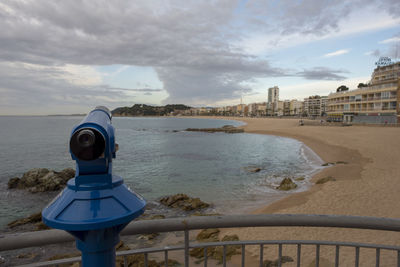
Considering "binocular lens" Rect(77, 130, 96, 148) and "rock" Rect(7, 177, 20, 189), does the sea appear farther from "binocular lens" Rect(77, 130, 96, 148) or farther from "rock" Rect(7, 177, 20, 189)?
"binocular lens" Rect(77, 130, 96, 148)

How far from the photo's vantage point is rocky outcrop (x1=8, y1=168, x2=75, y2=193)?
18.0m

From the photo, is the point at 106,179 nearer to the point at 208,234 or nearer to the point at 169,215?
the point at 208,234

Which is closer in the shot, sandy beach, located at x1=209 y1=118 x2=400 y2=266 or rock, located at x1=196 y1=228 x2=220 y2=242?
sandy beach, located at x1=209 y1=118 x2=400 y2=266

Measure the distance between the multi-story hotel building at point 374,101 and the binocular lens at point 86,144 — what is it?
63373 millimetres

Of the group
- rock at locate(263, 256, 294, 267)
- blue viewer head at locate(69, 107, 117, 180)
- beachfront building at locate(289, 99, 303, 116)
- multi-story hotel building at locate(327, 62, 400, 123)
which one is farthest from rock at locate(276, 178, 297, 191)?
beachfront building at locate(289, 99, 303, 116)

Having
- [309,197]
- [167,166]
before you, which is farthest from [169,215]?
[167,166]

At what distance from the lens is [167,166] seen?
1067 inches

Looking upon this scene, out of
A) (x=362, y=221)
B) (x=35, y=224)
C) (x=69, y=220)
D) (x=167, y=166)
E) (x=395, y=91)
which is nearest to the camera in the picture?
(x=69, y=220)

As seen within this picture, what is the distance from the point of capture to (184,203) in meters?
14.2

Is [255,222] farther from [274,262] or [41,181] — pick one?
→ [41,181]

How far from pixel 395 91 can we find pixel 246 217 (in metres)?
64.9

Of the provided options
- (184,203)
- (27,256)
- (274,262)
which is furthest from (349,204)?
(27,256)

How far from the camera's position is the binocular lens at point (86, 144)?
123 centimetres

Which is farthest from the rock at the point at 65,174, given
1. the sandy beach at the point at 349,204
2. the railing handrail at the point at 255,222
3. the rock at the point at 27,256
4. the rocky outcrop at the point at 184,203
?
the railing handrail at the point at 255,222
